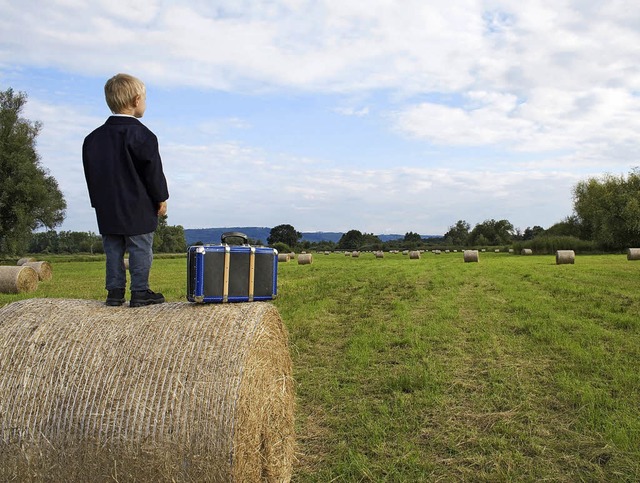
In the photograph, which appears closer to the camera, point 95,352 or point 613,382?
point 95,352

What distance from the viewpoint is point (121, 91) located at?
18.0 feet

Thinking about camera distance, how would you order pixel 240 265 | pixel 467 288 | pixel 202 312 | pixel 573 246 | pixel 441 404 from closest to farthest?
1. pixel 202 312
2. pixel 240 265
3. pixel 441 404
4. pixel 467 288
5. pixel 573 246

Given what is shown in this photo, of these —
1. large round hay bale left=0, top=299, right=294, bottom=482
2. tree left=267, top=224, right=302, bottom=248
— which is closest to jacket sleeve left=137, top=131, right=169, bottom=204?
large round hay bale left=0, top=299, right=294, bottom=482

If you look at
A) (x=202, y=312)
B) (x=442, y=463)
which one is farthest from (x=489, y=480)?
(x=202, y=312)

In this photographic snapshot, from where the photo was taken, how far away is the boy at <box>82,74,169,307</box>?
5.39 metres

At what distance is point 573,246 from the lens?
6216cm

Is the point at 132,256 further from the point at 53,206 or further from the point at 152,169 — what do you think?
the point at 53,206

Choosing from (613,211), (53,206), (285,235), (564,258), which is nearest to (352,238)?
(285,235)

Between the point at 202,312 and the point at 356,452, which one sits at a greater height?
the point at 202,312

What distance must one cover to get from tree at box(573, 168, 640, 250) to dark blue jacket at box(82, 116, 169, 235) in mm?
68973

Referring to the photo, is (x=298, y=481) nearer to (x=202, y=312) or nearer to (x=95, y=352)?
(x=202, y=312)

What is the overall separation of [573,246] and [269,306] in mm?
63196

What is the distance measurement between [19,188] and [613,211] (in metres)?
64.2

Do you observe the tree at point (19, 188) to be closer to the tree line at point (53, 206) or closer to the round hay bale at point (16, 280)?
the tree line at point (53, 206)
